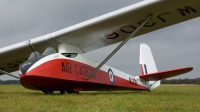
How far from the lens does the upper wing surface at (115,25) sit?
8.40 meters

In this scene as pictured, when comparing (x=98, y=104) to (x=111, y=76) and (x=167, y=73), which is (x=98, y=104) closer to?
(x=111, y=76)

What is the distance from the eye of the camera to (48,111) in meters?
4.04

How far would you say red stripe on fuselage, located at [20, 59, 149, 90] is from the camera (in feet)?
25.5

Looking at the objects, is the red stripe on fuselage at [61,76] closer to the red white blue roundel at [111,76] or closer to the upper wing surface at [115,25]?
the red white blue roundel at [111,76]

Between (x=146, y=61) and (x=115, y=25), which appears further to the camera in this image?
(x=146, y=61)

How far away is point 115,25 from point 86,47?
80.2 inches

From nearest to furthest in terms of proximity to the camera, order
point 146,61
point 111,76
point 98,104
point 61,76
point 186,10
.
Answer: point 98,104 → point 61,76 → point 186,10 → point 111,76 → point 146,61

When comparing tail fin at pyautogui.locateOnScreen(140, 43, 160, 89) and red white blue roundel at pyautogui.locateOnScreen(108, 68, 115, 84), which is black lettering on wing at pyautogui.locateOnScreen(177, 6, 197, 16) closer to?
red white blue roundel at pyautogui.locateOnScreen(108, 68, 115, 84)

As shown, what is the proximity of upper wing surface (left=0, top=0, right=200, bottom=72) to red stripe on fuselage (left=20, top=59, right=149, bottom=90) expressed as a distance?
1.18 metres

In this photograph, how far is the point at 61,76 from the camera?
27.1 feet

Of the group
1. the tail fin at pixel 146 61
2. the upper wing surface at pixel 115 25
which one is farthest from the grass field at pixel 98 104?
the tail fin at pixel 146 61

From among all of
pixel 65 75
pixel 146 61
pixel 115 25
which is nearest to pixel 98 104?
pixel 65 75

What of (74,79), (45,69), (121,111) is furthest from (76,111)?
(74,79)

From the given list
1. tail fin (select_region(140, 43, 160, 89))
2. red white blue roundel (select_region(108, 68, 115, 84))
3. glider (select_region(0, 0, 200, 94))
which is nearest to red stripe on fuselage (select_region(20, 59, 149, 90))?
glider (select_region(0, 0, 200, 94))
